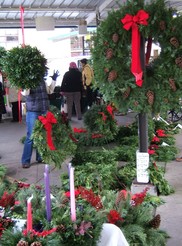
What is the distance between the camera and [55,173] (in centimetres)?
604

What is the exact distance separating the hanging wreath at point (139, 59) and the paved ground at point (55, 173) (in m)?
1.19

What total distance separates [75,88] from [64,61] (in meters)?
7.59

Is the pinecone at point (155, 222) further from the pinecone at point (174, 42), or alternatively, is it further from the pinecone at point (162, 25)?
the pinecone at point (162, 25)

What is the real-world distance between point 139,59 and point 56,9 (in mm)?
7752

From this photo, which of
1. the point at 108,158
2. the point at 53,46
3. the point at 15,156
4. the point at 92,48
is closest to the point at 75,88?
the point at 15,156

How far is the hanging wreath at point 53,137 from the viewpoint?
4.98m

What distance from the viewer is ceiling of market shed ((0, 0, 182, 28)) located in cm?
1051

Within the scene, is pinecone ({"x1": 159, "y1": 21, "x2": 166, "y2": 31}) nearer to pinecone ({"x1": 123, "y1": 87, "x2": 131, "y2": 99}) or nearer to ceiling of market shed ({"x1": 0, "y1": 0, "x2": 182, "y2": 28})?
pinecone ({"x1": 123, "y1": 87, "x2": 131, "y2": 99})

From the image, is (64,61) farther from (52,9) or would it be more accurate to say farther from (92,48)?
(92,48)

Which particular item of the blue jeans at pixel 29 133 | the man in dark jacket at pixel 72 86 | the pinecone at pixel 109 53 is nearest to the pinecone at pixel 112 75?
the pinecone at pixel 109 53

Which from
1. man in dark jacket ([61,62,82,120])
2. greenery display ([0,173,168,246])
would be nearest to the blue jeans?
greenery display ([0,173,168,246])

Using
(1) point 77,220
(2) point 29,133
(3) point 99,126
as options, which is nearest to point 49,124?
(2) point 29,133

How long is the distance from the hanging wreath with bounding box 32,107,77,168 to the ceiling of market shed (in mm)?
5509

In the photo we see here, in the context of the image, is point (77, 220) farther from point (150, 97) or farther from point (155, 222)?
point (150, 97)
